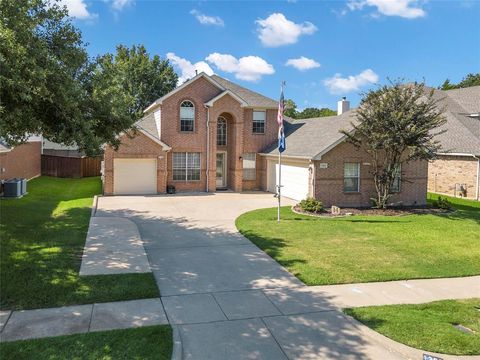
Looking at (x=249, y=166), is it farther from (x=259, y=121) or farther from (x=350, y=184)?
(x=350, y=184)

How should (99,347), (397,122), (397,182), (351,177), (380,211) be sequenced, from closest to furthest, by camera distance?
(99,347)
(397,122)
(380,211)
(351,177)
(397,182)

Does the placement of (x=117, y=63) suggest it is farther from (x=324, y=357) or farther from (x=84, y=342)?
(x=324, y=357)

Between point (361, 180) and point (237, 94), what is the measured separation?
420 inches

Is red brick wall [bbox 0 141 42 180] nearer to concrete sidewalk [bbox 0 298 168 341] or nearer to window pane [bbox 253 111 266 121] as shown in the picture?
window pane [bbox 253 111 266 121]

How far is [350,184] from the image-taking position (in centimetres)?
2153

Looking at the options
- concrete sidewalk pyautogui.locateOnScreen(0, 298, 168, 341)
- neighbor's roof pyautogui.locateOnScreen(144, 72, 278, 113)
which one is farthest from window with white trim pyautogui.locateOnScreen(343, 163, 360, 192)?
concrete sidewalk pyautogui.locateOnScreen(0, 298, 168, 341)

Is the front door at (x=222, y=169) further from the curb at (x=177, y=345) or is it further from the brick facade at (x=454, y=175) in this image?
the curb at (x=177, y=345)

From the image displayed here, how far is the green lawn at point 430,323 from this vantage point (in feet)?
21.0

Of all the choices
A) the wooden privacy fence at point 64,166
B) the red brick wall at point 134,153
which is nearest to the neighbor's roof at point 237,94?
the red brick wall at point 134,153

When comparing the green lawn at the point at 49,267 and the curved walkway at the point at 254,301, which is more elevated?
the green lawn at the point at 49,267

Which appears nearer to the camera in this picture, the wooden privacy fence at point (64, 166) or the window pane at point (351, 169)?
the window pane at point (351, 169)

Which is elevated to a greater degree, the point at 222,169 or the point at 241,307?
the point at 222,169

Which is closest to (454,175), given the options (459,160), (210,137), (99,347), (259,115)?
(459,160)

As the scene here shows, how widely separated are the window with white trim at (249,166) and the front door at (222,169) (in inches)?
55.1
